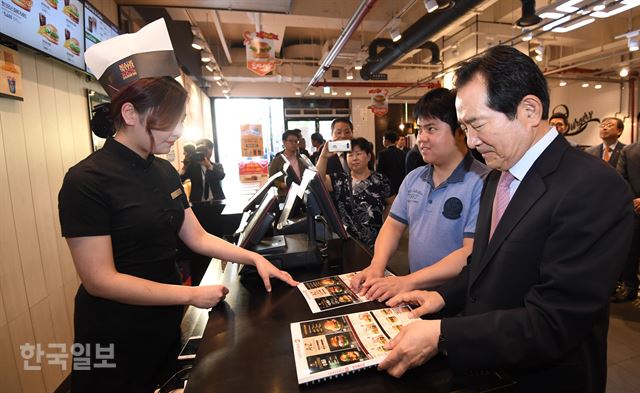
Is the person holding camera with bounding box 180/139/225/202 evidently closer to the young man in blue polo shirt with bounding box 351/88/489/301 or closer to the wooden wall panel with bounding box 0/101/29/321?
the wooden wall panel with bounding box 0/101/29/321

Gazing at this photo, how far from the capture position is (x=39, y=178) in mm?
2307

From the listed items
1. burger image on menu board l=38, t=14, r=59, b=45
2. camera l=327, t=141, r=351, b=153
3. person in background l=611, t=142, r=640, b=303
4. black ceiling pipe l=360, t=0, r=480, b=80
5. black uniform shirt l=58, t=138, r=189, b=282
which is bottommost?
person in background l=611, t=142, r=640, b=303

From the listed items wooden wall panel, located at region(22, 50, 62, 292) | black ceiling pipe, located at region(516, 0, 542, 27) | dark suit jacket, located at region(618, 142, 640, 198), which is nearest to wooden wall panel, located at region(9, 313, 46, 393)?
wooden wall panel, located at region(22, 50, 62, 292)

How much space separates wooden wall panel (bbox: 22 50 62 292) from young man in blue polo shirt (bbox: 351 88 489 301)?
2.27m

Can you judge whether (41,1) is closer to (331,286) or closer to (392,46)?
(331,286)

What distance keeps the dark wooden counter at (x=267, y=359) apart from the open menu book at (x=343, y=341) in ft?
0.10

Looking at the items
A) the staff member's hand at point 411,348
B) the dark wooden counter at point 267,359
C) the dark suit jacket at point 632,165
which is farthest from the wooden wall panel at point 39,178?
the dark suit jacket at point 632,165

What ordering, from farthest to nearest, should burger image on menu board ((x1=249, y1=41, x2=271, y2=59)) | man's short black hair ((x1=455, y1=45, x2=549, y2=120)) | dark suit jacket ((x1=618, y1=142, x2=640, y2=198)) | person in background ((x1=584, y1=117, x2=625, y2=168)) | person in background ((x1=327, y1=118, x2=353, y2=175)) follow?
1. burger image on menu board ((x1=249, y1=41, x2=271, y2=59))
2. person in background ((x1=584, y1=117, x2=625, y2=168))
3. dark suit jacket ((x1=618, y1=142, x2=640, y2=198))
4. person in background ((x1=327, y1=118, x2=353, y2=175))
5. man's short black hair ((x1=455, y1=45, x2=549, y2=120))

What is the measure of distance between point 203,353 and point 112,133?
94 centimetres

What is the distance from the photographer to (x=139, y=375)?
3.85 feet

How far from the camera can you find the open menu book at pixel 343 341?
0.75m

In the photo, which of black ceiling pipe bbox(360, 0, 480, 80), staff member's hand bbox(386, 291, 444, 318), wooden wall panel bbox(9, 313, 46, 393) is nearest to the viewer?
staff member's hand bbox(386, 291, 444, 318)

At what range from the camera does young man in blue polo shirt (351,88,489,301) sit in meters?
1.38

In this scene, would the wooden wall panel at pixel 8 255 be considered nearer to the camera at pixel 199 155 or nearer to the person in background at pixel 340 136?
the person in background at pixel 340 136
